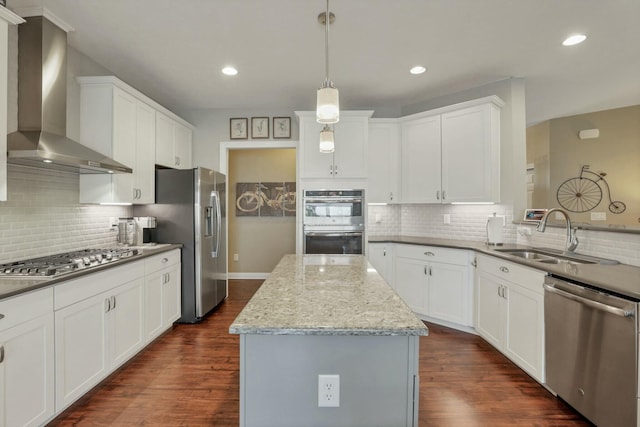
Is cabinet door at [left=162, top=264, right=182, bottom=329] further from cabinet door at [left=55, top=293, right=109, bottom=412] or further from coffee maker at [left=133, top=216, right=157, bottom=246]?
cabinet door at [left=55, top=293, right=109, bottom=412]

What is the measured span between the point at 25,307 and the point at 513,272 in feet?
10.3

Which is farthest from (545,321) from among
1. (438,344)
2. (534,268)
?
(438,344)

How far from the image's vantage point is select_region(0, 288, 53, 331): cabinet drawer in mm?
1463

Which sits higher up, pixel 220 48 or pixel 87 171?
pixel 220 48

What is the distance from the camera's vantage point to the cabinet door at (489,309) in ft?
8.52

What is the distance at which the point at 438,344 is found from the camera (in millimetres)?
2877

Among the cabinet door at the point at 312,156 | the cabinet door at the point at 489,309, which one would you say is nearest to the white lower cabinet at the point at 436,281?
the cabinet door at the point at 489,309

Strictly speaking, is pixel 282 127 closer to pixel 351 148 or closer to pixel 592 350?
pixel 351 148

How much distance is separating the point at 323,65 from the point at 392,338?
270cm

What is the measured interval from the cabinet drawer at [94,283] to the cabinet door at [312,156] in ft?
6.60

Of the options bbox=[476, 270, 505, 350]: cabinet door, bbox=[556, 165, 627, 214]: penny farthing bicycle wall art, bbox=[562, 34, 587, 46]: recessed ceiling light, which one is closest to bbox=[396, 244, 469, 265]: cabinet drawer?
bbox=[476, 270, 505, 350]: cabinet door

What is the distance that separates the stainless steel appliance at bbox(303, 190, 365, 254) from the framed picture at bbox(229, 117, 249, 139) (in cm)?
138

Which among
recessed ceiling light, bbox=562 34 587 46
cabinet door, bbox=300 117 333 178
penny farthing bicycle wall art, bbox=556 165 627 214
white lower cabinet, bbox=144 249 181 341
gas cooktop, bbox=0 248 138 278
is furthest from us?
penny farthing bicycle wall art, bbox=556 165 627 214

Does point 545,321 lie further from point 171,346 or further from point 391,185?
point 171,346
